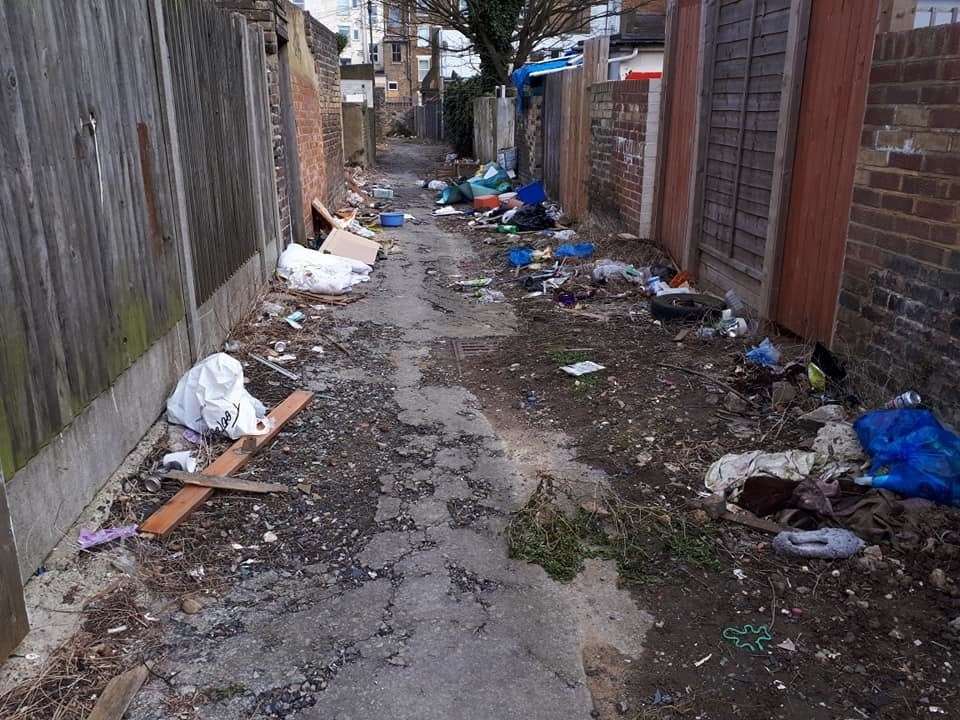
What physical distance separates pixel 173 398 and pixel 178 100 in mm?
2070

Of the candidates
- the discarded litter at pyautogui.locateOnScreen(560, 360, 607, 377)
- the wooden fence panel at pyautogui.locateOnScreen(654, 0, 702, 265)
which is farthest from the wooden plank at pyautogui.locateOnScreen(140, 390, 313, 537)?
the wooden fence panel at pyautogui.locateOnScreen(654, 0, 702, 265)

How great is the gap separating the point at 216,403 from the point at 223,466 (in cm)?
56

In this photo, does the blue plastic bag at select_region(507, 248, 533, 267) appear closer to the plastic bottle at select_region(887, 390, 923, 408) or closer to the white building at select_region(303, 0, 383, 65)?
the plastic bottle at select_region(887, 390, 923, 408)

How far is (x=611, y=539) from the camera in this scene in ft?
11.7

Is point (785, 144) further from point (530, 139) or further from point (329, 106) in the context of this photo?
point (530, 139)

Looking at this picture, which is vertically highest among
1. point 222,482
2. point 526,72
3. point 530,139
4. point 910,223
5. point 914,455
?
point 526,72

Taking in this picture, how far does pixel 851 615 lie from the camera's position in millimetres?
2992

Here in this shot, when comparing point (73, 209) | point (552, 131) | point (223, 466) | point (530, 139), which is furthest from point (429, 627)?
point (530, 139)

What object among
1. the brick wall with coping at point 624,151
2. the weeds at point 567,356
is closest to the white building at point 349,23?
the brick wall with coping at point 624,151

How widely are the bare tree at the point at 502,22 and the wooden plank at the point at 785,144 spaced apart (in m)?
17.6

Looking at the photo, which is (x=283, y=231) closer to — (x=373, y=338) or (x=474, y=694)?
(x=373, y=338)

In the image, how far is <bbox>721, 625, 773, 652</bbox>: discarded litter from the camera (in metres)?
2.85

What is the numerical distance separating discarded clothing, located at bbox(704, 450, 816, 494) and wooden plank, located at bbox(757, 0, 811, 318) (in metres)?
2.26

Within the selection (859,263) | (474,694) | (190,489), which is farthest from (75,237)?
(859,263)
